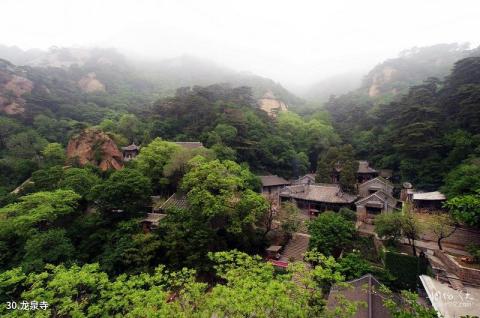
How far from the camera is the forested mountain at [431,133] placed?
23.1 meters

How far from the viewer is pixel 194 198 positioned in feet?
59.0

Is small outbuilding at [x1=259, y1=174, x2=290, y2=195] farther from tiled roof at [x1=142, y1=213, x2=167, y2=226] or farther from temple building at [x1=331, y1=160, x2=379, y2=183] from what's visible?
tiled roof at [x1=142, y1=213, x2=167, y2=226]

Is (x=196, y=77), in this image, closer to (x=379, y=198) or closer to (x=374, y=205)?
(x=379, y=198)

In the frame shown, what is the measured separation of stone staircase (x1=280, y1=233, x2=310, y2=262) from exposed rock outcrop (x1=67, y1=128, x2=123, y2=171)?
2031 centimetres

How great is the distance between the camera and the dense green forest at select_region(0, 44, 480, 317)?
898cm

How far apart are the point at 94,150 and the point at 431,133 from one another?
37.0m

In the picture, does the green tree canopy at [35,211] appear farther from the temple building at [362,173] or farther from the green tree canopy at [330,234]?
the temple building at [362,173]

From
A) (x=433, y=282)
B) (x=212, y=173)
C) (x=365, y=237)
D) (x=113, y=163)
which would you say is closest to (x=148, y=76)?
(x=113, y=163)

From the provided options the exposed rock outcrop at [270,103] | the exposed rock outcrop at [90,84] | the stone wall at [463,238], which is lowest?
the stone wall at [463,238]

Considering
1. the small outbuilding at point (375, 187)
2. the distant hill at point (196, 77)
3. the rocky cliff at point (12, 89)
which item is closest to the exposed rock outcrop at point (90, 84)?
the rocky cliff at point (12, 89)

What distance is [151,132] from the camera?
3378 cm

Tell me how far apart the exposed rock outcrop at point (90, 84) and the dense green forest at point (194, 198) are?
14.2 m

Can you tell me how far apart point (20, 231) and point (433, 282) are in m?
25.4

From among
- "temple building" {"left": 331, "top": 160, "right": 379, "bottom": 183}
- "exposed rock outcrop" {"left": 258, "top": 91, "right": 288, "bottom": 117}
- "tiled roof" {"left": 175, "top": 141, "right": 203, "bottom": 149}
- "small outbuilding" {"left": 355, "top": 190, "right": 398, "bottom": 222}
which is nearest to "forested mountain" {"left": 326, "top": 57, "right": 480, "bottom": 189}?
"temple building" {"left": 331, "top": 160, "right": 379, "bottom": 183}
